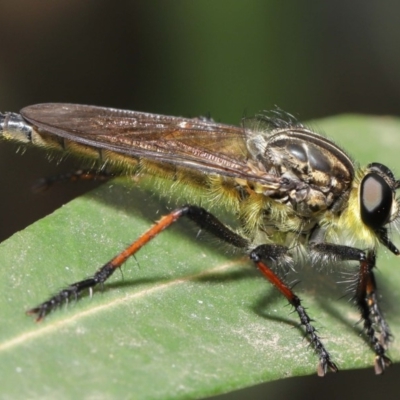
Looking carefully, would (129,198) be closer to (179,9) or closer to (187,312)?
(187,312)

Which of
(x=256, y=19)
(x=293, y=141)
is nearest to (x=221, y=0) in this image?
(x=256, y=19)

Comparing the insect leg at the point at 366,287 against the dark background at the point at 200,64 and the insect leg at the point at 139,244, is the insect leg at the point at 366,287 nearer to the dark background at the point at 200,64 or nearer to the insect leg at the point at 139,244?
the insect leg at the point at 139,244

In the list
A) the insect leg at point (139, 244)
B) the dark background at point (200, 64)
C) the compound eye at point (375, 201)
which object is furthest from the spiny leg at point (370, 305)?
the dark background at point (200, 64)

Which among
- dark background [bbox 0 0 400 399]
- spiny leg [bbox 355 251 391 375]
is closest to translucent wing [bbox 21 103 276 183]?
spiny leg [bbox 355 251 391 375]

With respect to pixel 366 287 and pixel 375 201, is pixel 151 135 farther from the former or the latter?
pixel 366 287

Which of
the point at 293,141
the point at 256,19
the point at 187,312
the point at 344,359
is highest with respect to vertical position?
the point at 256,19

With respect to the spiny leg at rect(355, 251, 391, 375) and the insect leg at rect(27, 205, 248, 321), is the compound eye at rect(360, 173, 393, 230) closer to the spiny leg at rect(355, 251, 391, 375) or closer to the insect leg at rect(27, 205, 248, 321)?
the spiny leg at rect(355, 251, 391, 375)

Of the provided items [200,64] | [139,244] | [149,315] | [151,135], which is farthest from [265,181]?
[200,64]
